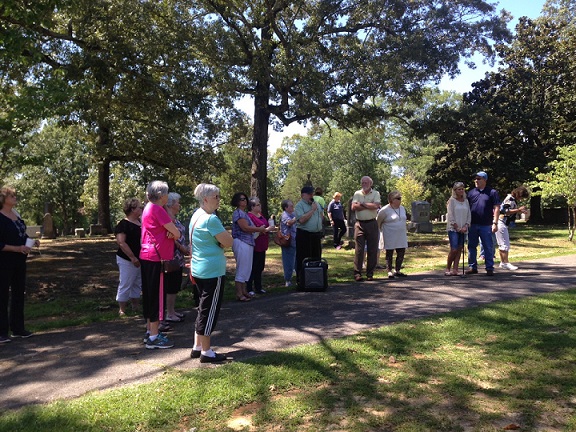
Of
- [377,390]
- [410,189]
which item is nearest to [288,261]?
[377,390]

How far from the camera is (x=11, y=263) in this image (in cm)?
615

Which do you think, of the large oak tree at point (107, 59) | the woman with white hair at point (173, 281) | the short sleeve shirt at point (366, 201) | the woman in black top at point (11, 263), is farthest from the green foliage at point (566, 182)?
the woman in black top at point (11, 263)

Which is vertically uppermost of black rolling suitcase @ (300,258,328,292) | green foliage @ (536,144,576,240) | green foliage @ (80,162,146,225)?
green foliage @ (80,162,146,225)

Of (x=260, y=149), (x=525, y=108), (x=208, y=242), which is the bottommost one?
(x=208, y=242)

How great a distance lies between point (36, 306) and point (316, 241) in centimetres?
501

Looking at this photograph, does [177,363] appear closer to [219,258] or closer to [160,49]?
[219,258]

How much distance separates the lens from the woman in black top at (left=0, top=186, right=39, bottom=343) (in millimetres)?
6027

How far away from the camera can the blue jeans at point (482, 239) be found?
368 inches

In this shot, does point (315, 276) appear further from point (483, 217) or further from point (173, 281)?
point (483, 217)

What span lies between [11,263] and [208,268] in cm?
294

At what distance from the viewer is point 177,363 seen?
15.9 ft

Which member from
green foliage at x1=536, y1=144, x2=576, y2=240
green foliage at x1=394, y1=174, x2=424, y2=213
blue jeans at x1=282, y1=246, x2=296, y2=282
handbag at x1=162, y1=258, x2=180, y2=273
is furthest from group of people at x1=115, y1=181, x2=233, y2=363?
green foliage at x1=394, y1=174, x2=424, y2=213

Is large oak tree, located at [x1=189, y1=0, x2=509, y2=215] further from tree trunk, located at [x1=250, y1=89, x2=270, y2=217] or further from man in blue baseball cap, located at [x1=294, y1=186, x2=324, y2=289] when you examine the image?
man in blue baseball cap, located at [x1=294, y1=186, x2=324, y2=289]

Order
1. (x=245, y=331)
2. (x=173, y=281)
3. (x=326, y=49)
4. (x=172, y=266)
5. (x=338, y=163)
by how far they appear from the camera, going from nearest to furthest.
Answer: (x=245, y=331) → (x=172, y=266) → (x=173, y=281) → (x=326, y=49) → (x=338, y=163)
